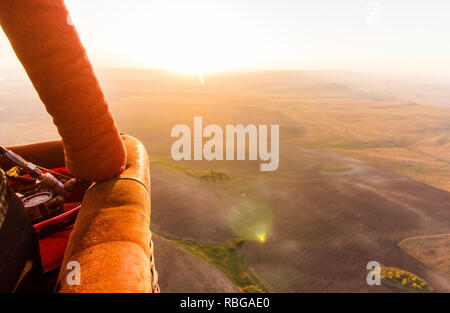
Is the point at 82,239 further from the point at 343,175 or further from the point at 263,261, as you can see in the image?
the point at 343,175

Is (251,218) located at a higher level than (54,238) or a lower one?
lower

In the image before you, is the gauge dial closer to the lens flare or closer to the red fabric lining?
the red fabric lining

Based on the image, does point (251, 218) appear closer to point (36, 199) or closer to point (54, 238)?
point (54, 238)

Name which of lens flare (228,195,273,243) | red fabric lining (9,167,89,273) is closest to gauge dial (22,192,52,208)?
red fabric lining (9,167,89,273)

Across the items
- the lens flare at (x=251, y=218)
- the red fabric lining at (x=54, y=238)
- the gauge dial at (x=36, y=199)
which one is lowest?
the lens flare at (x=251, y=218)

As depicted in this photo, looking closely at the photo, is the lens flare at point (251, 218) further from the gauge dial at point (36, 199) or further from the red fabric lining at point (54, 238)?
the gauge dial at point (36, 199)

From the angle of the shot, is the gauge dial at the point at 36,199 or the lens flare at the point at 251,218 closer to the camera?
the gauge dial at the point at 36,199

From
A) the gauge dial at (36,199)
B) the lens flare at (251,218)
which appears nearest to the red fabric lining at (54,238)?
the gauge dial at (36,199)

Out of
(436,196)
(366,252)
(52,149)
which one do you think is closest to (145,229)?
(52,149)

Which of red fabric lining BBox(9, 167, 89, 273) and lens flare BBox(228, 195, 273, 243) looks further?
lens flare BBox(228, 195, 273, 243)

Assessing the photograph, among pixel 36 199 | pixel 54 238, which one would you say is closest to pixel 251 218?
pixel 54 238

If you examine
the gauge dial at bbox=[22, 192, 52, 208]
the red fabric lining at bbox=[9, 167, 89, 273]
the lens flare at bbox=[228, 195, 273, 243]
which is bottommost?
the lens flare at bbox=[228, 195, 273, 243]
